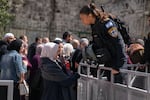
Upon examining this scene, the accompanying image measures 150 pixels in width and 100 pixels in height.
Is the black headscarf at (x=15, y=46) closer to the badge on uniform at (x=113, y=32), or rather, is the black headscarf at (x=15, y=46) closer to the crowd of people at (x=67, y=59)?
the crowd of people at (x=67, y=59)

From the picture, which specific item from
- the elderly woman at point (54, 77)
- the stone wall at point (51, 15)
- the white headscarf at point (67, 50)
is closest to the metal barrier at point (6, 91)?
the elderly woman at point (54, 77)

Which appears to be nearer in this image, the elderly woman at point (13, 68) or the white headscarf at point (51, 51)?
the white headscarf at point (51, 51)

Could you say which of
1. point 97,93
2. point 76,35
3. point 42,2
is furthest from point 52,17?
point 97,93

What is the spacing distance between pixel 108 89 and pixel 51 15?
19829 mm

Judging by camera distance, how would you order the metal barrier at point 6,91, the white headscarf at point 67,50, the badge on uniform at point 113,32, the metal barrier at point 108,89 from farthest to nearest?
the white headscarf at point 67,50 < the badge on uniform at point 113,32 < the metal barrier at point 6,91 < the metal barrier at point 108,89

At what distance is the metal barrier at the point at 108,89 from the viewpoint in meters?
4.16

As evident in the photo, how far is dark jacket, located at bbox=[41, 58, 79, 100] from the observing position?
5.45m

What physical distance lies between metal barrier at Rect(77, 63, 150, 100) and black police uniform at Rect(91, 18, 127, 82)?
0.14m

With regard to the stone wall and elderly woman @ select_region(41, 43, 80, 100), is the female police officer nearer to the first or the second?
elderly woman @ select_region(41, 43, 80, 100)

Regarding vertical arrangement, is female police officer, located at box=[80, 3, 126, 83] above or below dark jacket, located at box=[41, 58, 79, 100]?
above

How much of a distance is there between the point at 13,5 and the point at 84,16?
18.7m

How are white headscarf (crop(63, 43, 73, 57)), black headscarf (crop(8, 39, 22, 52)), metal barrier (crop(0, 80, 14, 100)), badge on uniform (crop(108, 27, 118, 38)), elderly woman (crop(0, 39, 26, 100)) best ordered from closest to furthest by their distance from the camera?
metal barrier (crop(0, 80, 14, 100))
badge on uniform (crop(108, 27, 118, 38))
elderly woman (crop(0, 39, 26, 100))
black headscarf (crop(8, 39, 22, 52))
white headscarf (crop(63, 43, 73, 57))

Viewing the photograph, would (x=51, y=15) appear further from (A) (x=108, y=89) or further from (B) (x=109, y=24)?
(B) (x=109, y=24)

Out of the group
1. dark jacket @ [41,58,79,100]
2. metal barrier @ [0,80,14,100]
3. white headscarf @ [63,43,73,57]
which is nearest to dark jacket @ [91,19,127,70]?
dark jacket @ [41,58,79,100]
